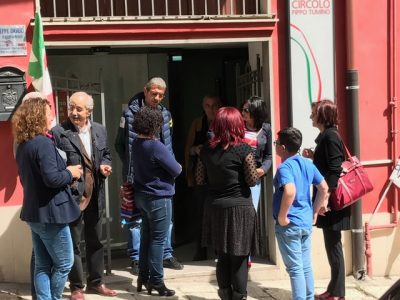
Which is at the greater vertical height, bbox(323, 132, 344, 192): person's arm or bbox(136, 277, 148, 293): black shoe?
bbox(323, 132, 344, 192): person's arm

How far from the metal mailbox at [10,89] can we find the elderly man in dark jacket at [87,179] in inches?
20.6

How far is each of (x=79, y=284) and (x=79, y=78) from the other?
2.34 metres

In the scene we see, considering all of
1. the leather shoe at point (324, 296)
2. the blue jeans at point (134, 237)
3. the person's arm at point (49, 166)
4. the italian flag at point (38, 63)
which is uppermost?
the italian flag at point (38, 63)

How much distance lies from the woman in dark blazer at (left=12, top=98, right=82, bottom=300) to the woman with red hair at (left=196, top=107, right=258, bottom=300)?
3.43 ft

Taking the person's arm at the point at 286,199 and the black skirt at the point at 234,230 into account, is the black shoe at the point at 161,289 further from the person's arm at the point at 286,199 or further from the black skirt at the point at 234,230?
the person's arm at the point at 286,199

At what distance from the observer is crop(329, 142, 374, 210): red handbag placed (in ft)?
17.3

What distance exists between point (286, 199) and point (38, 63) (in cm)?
235

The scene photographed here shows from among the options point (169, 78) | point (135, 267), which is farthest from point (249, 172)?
point (169, 78)

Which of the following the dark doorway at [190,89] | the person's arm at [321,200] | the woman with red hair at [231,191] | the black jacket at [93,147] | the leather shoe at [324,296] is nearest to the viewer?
the woman with red hair at [231,191]

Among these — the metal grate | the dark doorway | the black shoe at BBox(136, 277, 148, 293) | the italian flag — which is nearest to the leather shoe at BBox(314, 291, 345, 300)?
the black shoe at BBox(136, 277, 148, 293)

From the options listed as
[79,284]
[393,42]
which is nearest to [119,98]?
[79,284]

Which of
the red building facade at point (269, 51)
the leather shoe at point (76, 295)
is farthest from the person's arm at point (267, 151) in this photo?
the leather shoe at point (76, 295)

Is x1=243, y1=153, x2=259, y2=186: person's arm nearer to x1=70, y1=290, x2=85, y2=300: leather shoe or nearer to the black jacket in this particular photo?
the black jacket

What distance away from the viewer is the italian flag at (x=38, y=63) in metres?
5.29
